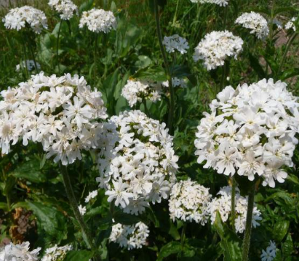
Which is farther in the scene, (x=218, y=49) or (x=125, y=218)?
(x=218, y=49)

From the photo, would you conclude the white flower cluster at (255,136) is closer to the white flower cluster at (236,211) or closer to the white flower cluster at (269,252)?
the white flower cluster at (236,211)

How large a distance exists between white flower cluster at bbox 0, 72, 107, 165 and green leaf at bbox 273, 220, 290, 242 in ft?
4.43

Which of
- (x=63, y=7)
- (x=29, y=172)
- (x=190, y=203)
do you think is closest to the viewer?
(x=190, y=203)

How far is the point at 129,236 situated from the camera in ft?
9.12

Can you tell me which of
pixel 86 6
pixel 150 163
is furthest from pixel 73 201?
pixel 86 6

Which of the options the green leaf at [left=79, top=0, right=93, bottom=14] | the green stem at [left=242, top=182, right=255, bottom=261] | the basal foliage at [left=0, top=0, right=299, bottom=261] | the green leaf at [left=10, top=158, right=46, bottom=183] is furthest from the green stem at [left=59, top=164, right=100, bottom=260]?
the green leaf at [left=79, top=0, right=93, bottom=14]

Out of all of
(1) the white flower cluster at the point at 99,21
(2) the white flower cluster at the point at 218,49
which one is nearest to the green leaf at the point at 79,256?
(2) the white flower cluster at the point at 218,49

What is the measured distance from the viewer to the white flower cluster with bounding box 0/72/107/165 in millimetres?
1802

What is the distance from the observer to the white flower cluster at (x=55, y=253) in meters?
2.39

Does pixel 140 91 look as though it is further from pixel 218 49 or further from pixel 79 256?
pixel 79 256

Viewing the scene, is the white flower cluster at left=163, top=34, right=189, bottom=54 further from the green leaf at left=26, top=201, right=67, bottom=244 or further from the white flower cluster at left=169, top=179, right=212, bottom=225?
the green leaf at left=26, top=201, right=67, bottom=244

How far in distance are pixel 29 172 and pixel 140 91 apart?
3.61 ft

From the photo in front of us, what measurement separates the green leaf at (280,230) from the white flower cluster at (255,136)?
1074 mm

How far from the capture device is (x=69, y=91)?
1911mm
